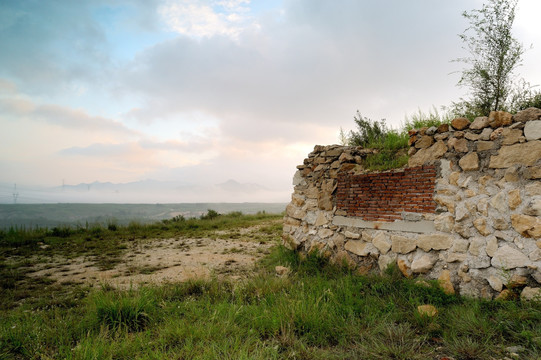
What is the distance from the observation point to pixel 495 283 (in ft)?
11.6

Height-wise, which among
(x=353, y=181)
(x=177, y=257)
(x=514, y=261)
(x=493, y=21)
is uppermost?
(x=493, y=21)

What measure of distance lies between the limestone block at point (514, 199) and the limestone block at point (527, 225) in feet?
0.41

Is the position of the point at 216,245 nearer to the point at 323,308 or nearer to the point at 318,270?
the point at 318,270

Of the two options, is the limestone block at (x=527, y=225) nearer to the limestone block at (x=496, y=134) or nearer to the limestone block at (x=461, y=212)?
the limestone block at (x=461, y=212)

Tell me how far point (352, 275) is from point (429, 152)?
2452 millimetres

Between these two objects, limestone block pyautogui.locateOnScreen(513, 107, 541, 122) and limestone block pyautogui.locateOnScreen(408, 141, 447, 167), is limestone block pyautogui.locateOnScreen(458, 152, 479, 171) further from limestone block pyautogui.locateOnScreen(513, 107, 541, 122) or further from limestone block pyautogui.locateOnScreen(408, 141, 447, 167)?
limestone block pyautogui.locateOnScreen(513, 107, 541, 122)

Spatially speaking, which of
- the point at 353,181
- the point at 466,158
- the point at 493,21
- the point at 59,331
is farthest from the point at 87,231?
the point at 493,21

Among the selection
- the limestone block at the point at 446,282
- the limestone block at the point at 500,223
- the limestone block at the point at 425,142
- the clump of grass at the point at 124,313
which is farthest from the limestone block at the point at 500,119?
the clump of grass at the point at 124,313

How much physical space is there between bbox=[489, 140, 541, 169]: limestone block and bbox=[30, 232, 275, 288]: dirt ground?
180 inches

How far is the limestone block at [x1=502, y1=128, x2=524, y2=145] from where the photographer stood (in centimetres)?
361

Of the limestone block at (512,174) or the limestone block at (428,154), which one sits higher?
the limestone block at (428,154)

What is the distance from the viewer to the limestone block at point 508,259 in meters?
3.39

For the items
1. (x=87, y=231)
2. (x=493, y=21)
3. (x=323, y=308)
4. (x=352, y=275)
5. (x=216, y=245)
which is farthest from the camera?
(x=87, y=231)

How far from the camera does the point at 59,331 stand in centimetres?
319
